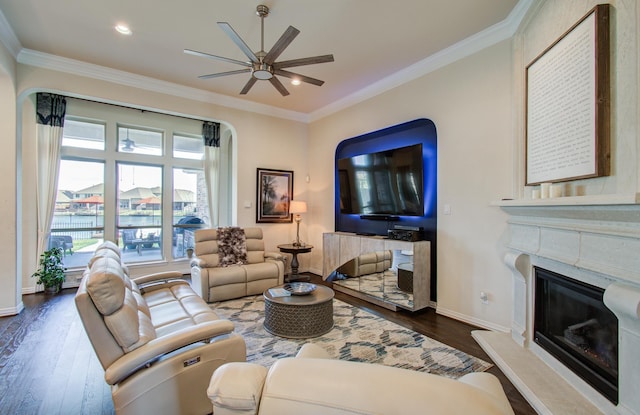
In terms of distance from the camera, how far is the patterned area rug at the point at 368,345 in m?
2.47

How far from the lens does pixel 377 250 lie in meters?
3.98

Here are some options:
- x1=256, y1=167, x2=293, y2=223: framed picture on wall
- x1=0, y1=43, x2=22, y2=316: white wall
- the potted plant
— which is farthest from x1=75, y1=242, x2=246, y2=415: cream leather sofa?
x1=256, y1=167, x2=293, y2=223: framed picture on wall

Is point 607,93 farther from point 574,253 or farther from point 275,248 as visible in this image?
point 275,248

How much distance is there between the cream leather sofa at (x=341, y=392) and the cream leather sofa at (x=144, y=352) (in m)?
1.14

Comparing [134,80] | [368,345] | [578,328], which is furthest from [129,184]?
[578,328]

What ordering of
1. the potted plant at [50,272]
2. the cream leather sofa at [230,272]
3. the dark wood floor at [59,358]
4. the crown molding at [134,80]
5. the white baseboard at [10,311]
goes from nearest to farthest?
the dark wood floor at [59,358] → the white baseboard at [10,311] → the crown molding at [134,80] → the cream leather sofa at [230,272] → the potted plant at [50,272]

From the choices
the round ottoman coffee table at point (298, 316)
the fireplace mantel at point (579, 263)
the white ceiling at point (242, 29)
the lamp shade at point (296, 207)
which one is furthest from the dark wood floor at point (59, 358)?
the white ceiling at point (242, 29)

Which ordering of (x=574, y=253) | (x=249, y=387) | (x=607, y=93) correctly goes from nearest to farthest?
1. (x=249, y=387)
2. (x=607, y=93)
3. (x=574, y=253)

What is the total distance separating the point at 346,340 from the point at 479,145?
258cm

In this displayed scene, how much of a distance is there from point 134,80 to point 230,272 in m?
3.19

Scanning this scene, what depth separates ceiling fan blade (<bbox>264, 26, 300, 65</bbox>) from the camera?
2.25 meters

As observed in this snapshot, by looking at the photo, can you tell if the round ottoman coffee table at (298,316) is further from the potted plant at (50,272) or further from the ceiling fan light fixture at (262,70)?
the potted plant at (50,272)

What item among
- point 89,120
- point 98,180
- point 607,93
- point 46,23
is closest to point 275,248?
point 98,180

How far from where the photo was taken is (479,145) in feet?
10.8
